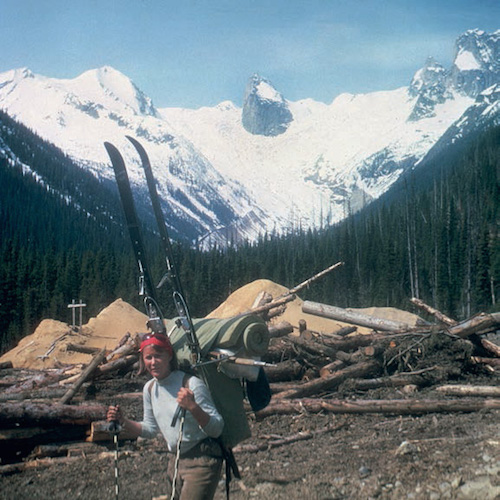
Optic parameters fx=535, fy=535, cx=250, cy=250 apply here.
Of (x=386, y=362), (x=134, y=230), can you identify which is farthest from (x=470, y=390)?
(x=134, y=230)

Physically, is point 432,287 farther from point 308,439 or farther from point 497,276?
point 308,439

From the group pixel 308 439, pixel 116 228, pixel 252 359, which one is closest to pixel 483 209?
pixel 308 439

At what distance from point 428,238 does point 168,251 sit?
86.9 m

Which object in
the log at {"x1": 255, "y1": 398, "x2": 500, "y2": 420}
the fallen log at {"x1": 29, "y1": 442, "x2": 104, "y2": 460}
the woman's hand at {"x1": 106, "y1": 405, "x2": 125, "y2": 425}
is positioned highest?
the woman's hand at {"x1": 106, "y1": 405, "x2": 125, "y2": 425}

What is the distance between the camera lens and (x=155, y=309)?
206 inches

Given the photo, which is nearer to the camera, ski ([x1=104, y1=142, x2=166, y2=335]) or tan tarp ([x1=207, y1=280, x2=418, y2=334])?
ski ([x1=104, y1=142, x2=166, y2=335])

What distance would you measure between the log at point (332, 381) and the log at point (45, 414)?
481cm

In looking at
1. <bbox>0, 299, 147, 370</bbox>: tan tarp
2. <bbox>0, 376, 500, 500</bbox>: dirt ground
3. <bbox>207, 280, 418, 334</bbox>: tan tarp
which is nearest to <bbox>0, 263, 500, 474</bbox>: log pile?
→ <bbox>0, 376, 500, 500</bbox>: dirt ground

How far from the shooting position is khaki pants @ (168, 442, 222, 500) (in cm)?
459

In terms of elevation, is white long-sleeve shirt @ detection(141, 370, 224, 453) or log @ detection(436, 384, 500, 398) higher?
white long-sleeve shirt @ detection(141, 370, 224, 453)

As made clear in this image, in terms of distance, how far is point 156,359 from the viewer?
15.2 feet

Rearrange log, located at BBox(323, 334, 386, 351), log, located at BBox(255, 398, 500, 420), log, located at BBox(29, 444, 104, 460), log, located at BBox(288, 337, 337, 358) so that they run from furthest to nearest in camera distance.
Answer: log, located at BBox(323, 334, 386, 351) < log, located at BBox(288, 337, 337, 358) < log, located at BBox(255, 398, 500, 420) < log, located at BBox(29, 444, 104, 460)

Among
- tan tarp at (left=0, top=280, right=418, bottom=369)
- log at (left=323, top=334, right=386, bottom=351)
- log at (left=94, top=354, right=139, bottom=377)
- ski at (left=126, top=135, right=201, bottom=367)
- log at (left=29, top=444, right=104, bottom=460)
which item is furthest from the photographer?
tan tarp at (left=0, top=280, right=418, bottom=369)

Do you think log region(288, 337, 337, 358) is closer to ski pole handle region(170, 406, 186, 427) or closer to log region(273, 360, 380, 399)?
log region(273, 360, 380, 399)
